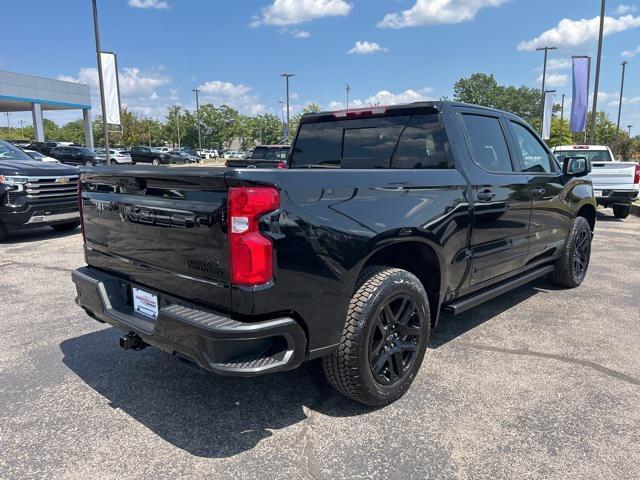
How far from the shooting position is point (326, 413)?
9.55 ft

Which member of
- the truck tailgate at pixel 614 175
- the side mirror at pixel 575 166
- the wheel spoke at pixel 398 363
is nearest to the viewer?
the wheel spoke at pixel 398 363

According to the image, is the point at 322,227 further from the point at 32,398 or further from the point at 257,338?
the point at 32,398

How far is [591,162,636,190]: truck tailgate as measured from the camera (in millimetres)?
10914

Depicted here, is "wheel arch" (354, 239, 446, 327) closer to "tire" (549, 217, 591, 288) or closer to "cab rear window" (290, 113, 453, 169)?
"cab rear window" (290, 113, 453, 169)

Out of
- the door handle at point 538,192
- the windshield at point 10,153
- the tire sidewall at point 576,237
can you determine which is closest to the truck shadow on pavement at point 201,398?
the door handle at point 538,192

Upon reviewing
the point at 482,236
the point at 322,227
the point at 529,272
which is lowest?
the point at 529,272

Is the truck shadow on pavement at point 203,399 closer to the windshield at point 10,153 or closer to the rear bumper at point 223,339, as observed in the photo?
the rear bumper at point 223,339

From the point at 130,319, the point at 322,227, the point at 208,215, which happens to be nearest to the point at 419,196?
the point at 322,227

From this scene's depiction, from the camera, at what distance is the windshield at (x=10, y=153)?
351 inches

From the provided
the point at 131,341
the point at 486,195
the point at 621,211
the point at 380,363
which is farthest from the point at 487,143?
the point at 621,211

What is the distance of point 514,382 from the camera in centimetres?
330

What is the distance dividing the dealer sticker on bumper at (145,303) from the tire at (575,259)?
440cm

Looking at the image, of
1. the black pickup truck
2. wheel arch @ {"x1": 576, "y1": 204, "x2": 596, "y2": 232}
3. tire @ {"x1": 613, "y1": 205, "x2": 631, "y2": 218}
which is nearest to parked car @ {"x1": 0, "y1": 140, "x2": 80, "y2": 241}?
the black pickup truck

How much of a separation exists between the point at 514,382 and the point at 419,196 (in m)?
1.47
